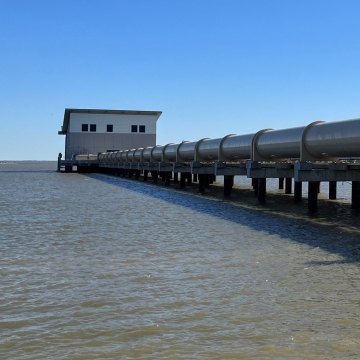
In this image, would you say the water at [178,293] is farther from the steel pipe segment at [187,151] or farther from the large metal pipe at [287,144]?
the steel pipe segment at [187,151]

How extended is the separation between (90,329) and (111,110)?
6170 centimetres

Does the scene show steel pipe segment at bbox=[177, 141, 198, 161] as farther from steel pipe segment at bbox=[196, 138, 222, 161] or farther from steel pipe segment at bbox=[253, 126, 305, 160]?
steel pipe segment at bbox=[253, 126, 305, 160]

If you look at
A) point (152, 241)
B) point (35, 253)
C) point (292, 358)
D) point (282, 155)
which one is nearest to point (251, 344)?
point (292, 358)

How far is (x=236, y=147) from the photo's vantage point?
24.3 meters

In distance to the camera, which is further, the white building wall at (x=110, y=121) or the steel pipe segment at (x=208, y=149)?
the white building wall at (x=110, y=121)

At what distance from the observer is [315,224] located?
15055 mm

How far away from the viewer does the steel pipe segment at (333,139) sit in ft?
52.4

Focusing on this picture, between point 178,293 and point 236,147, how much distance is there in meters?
17.7

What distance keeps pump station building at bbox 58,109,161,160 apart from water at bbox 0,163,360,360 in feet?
175

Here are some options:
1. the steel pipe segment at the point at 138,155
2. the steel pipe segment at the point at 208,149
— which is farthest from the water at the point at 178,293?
the steel pipe segment at the point at 138,155

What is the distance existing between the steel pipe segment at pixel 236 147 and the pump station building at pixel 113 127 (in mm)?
41218

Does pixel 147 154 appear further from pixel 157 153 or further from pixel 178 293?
pixel 178 293

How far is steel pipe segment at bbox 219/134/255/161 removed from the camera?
23219 millimetres

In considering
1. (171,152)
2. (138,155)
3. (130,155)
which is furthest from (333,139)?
(130,155)
